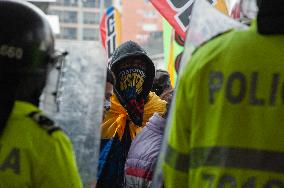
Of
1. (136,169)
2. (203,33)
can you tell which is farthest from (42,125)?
(136,169)

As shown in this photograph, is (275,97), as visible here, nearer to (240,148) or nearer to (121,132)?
(240,148)

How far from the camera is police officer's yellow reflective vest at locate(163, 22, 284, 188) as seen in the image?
1988 mm

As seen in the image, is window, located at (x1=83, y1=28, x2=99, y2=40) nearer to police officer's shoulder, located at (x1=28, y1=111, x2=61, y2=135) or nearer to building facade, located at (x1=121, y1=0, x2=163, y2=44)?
building facade, located at (x1=121, y1=0, x2=163, y2=44)

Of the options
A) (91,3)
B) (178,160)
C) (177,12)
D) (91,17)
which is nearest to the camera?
(178,160)

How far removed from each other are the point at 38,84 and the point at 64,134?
8.3 inches

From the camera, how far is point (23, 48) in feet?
7.03

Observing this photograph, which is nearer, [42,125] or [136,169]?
[42,125]

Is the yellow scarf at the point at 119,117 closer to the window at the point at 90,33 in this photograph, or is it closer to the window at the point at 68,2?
the window at the point at 68,2

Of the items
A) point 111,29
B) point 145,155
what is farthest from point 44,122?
point 111,29

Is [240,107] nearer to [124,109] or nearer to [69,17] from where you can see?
[124,109]

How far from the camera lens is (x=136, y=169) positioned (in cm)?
347

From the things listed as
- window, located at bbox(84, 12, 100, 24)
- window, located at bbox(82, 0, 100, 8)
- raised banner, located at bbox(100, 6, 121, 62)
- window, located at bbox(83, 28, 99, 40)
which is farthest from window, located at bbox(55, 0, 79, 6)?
raised banner, located at bbox(100, 6, 121, 62)

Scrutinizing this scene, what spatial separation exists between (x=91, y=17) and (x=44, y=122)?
87.8 meters

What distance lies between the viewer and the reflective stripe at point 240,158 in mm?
1988
